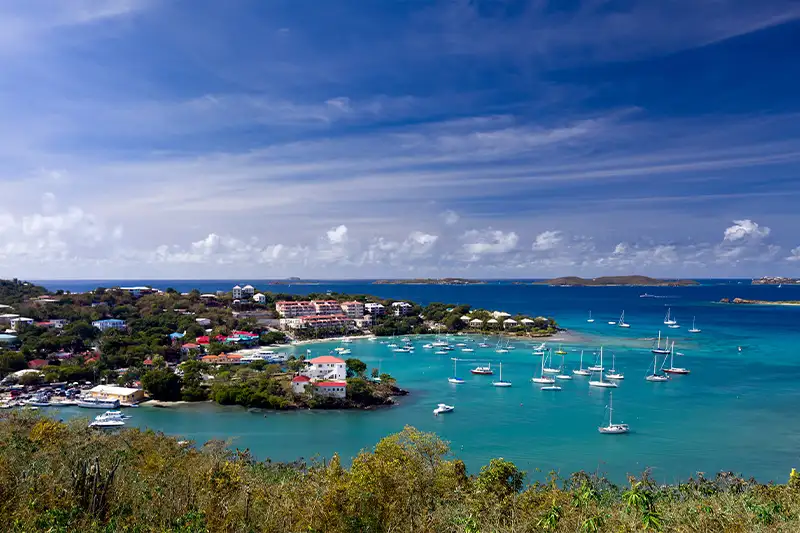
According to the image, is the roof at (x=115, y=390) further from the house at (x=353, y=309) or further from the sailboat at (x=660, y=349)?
the house at (x=353, y=309)

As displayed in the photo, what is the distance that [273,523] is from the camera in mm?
7754

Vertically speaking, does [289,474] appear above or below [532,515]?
below

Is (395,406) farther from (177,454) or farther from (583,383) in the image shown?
(177,454)

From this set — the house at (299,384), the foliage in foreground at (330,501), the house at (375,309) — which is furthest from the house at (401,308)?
the foliage in foreground at (330,501)

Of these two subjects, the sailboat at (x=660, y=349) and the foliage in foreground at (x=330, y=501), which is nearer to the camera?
the foliage in foreground at (x=330, y=501)

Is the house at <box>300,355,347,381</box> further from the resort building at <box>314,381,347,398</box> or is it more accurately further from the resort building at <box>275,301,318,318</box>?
the resort building at <box>275,301,318,318</box>

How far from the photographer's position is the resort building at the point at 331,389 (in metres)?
29.7

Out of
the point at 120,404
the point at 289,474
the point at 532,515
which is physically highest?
the point at 532,515

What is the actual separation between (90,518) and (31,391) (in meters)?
28.7

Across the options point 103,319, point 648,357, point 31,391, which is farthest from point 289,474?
point 103,319

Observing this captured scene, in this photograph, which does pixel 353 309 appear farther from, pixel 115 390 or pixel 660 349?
pixel 115 390

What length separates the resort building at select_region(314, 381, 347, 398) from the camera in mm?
29688

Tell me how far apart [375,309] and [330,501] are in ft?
214

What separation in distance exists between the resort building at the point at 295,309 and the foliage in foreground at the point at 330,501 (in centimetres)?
5860
